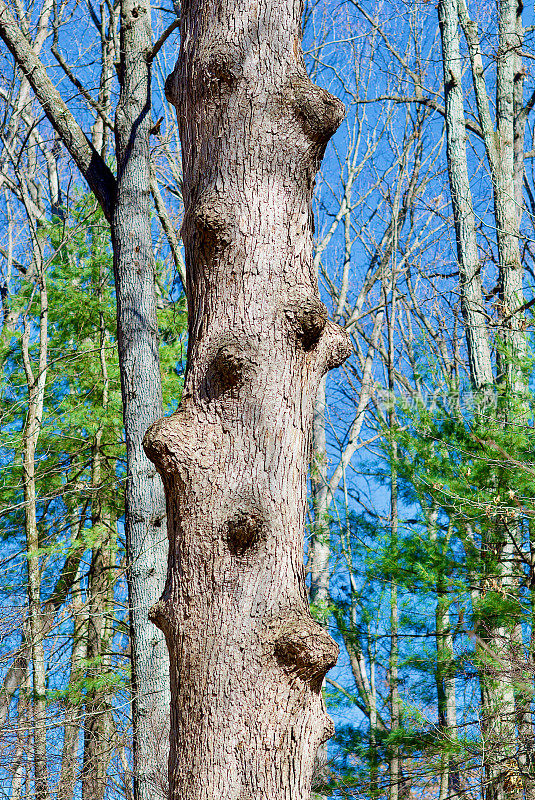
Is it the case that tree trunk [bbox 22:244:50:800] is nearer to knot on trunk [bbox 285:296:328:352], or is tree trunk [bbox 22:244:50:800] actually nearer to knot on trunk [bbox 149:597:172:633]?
knot on trunk [bbox 149:597:172:633]

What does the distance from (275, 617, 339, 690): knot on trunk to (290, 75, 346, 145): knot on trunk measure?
1.32 m

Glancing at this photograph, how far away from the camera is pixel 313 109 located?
212 cm

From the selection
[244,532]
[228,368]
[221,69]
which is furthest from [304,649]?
[221,69]

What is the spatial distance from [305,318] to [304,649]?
821 millimetres

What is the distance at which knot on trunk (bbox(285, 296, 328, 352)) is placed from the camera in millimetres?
1967

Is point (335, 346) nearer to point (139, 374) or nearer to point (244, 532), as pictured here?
point (244, 532)

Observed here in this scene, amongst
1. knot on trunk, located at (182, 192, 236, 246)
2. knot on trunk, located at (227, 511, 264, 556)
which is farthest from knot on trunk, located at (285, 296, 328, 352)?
knot on trunk, located at (227, 511, 264, 556)

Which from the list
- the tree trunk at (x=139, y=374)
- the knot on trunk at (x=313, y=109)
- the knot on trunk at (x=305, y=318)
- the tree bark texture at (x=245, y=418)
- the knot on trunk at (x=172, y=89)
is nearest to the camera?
the tree bark texture at (x=245, y=418)

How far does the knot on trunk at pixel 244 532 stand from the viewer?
5.90 feet

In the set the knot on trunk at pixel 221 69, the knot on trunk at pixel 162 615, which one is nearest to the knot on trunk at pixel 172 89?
the knot on trunk at pixel 221 69

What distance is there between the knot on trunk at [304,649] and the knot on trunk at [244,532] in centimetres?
20

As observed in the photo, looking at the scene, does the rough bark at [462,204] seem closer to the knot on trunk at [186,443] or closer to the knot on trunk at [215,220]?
the knot on trunk at [215,220]

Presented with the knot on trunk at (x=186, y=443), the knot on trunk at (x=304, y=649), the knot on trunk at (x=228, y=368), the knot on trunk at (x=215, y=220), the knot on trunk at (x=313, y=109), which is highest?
the knot on trunk at (x=313, y=109)

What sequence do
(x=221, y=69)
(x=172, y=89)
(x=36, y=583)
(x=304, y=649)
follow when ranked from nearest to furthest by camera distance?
(x=304, y=649) < (x=221, y=69) < (x=172, y=89) < (x=36, y=583)
